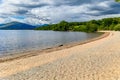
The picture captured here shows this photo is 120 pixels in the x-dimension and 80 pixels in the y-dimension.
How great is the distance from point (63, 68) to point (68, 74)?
8.18ft

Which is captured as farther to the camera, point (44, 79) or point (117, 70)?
point (117, 70)

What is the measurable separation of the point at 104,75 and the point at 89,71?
1599 mm

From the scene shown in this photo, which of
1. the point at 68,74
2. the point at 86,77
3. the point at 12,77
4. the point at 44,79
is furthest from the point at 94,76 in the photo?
the point at 12,77

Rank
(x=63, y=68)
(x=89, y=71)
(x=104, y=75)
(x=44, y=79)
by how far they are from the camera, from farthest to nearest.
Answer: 1. (x=63, y=68)
2. (x=89, y=71)
3. (x=104, y=75)
4. (x=44, y=79)

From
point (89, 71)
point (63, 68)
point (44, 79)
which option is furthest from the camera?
point (63, 68)

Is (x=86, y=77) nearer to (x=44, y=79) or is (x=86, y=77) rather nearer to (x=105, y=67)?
Answer: (x=44, y=79)

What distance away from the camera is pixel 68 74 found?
17.3m

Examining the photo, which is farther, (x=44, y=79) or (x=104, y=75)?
(x=104, y=75)

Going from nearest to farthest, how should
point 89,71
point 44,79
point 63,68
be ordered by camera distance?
point 44,79, point 89,71, point 63,68

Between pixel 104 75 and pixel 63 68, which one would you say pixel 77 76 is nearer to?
pixel 104 75

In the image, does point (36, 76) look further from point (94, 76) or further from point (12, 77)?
point (94, 76)

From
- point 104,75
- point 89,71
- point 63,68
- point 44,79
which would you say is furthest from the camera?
point 63,68

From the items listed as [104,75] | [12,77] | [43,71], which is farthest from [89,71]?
[12,77]

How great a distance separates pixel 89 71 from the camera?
60.0ft
